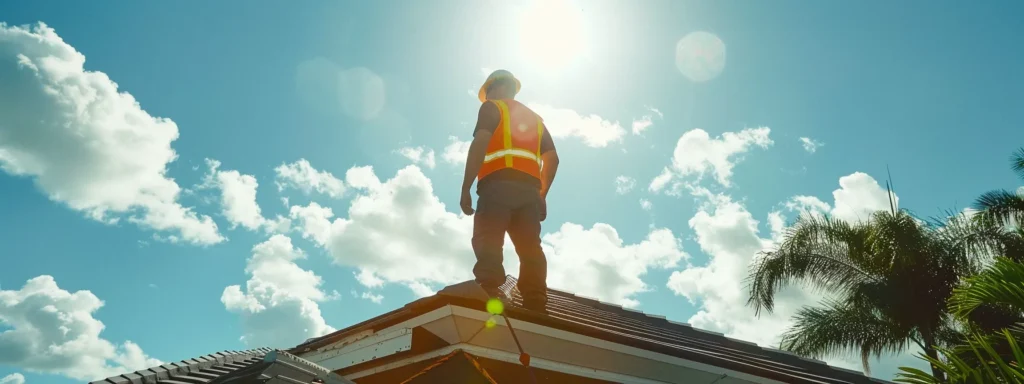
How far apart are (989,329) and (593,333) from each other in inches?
606

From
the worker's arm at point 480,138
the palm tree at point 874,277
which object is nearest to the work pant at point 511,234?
the worker's arm at point 480,138

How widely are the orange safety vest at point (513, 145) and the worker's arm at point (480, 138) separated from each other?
0.18ft

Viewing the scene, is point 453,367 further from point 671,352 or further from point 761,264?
point 761,264

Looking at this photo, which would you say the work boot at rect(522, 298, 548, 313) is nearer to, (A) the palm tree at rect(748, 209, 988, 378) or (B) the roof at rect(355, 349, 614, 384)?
(B) the roof at rect(355, 349, 614, 384)

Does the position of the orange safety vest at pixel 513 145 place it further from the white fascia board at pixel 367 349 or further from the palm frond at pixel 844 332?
the palm frond at pixel 844 332

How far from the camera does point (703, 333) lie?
710 centimetres

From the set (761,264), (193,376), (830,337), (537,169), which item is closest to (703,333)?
(537,169)

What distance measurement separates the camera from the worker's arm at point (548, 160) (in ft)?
16.5

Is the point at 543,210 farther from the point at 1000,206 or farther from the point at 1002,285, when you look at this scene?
the point at 1000,206

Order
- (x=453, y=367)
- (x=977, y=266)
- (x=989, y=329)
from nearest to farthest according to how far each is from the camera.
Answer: (x=453, y=367)
(x=989, y=329)
(x=977, y=266)

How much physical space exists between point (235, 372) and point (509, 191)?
7.01 feet

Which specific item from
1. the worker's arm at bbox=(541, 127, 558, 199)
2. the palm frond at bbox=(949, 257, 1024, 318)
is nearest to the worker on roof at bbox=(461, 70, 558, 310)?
the worker's arm at bbox=(541, 127, 558, 199)

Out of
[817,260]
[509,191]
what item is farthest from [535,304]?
[817,260]

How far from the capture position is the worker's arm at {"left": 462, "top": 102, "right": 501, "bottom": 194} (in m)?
4.33
